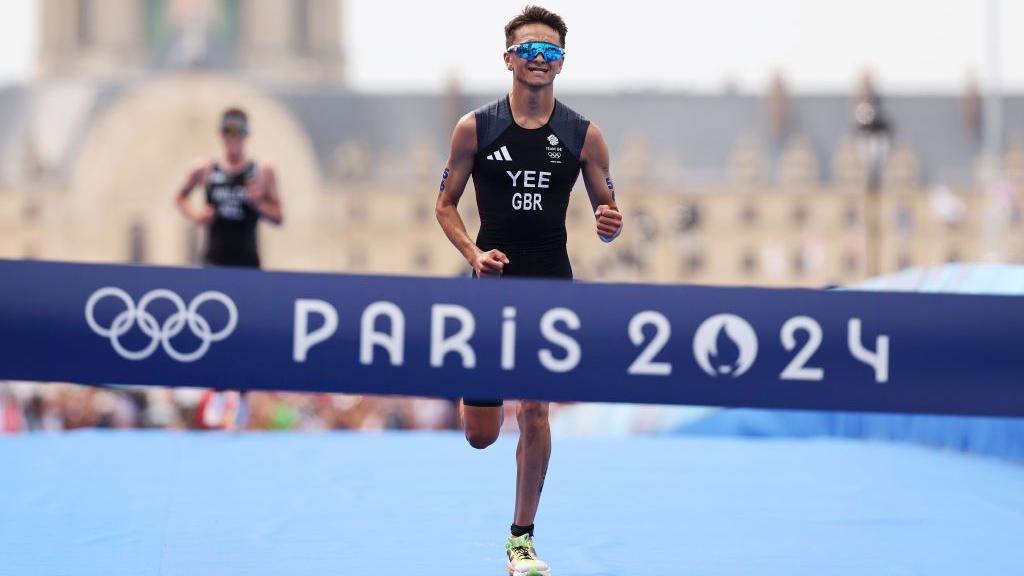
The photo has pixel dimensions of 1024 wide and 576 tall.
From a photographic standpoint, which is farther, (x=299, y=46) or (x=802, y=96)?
(x=299, y=46)

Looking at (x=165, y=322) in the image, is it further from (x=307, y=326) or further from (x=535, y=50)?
(x=535, y=50)

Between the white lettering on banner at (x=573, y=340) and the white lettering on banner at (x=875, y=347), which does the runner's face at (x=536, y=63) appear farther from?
the white lettering on banner at (x=875, y=347)

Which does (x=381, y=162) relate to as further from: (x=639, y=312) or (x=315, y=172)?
(x=639, y=312)

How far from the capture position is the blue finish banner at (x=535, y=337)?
4.95m

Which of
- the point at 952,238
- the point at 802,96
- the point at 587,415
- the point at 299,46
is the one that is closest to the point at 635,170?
the point at 802,96

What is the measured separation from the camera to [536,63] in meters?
5.62

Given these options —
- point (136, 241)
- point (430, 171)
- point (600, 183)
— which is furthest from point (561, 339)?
point (136, 241)

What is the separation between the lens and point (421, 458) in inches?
385

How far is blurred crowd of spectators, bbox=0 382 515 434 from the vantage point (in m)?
19.0

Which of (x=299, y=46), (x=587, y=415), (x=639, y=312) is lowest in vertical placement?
(x=587, y=415)

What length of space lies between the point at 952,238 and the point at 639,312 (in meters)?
90.8

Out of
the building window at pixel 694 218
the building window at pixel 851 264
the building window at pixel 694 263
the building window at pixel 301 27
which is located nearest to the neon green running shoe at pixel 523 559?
the building window at pixel 694 218

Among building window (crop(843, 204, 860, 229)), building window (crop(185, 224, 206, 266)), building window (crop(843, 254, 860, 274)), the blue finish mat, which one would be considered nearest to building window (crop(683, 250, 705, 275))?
building window (crop(843, 254, 860, 274))

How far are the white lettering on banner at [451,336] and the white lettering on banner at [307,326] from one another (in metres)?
0.32
